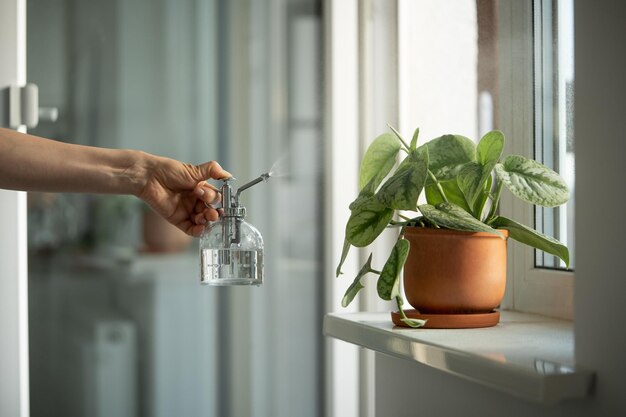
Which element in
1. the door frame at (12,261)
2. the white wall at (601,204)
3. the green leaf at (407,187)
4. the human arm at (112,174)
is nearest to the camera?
the white wall at (601,204)

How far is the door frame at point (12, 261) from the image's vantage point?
137 centimetres

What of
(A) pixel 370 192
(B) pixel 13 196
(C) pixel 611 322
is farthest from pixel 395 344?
(B) pixel 13 196

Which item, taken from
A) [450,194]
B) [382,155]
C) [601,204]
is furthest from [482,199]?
[601,204]

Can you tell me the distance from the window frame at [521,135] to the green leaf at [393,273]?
328 mm

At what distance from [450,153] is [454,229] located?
0.12 m

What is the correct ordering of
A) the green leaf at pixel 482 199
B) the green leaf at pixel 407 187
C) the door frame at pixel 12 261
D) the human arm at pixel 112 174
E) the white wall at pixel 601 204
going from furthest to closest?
the door frame at pixel 12 261
the human arm at pixel 112 174
the green leaf at pixel 482 199
the green leaf at pixel 407 187
the white wall at pixel 601 204

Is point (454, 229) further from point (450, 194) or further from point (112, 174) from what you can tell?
point (112, 174)

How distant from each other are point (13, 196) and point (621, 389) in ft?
3.66

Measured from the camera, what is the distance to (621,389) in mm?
707

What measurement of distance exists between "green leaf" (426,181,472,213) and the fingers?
1.06 ft

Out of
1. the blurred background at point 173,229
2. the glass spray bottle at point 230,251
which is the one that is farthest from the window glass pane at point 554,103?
the blurred background at point 173,229

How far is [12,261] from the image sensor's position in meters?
1.38

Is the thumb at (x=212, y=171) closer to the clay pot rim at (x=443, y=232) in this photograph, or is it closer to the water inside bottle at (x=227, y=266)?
the water inside bottle at (x=227, y=266)

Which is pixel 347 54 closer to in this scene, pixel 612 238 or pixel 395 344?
pixel 395 344
